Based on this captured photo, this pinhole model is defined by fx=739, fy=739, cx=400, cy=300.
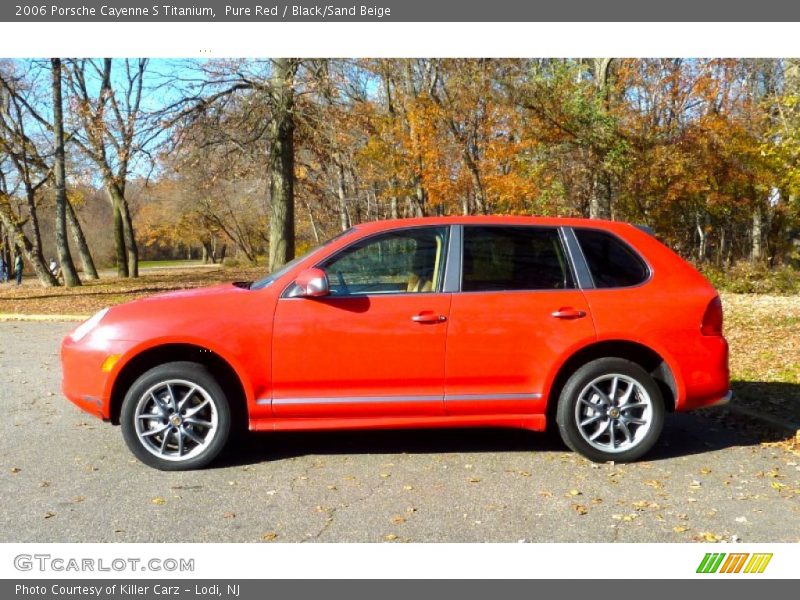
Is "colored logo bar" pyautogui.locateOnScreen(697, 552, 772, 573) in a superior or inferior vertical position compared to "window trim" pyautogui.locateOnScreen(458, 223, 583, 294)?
inferior

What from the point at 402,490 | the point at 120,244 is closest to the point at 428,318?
the point at 402,490

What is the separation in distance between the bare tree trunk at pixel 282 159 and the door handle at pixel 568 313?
1347 centimetres

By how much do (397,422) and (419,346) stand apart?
1.84 feet

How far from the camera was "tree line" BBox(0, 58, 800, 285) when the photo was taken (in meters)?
17.8

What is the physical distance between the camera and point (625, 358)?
17.7 feet

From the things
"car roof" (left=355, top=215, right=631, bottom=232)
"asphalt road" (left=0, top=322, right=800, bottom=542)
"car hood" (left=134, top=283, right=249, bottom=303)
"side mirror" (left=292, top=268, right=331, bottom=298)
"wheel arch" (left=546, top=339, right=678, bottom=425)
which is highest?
"car roof" (left=355, top=215, right=631, bottom=232)

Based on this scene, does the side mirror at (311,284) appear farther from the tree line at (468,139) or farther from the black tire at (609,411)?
the tree line at (468,139)

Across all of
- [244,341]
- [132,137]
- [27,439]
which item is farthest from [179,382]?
[132,137]

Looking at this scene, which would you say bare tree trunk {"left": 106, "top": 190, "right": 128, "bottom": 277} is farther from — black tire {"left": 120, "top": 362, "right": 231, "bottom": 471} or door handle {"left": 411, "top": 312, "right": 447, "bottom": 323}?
door handle {"left": 411, "top": 312, "right": 447, "bottom": 323}

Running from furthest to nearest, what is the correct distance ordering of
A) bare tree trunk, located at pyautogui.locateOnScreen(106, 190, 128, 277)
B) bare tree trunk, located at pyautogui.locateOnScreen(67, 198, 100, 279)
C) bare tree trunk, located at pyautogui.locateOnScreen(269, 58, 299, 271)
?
bare tree trunk, located at pyautogui.locateOnScreen(106, 190, 128, 277) → bare tree trunk, located at pyautogui.locateOnScreen(67, 198, 100, 279) → bare tree trunk, located at pyautogui.locateOnScreen(269, 58, 299, 271)

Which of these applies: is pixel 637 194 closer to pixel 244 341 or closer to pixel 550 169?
pixel 550 169

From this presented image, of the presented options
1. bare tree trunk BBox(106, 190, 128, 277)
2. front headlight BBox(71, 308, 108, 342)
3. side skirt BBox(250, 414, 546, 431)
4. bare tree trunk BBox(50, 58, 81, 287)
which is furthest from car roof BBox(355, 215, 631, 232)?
bare tree trunk BBox(106, 190, 128, 277)

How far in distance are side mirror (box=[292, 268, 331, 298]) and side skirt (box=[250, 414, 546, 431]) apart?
87 cm

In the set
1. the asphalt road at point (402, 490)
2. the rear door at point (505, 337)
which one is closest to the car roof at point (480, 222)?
the rear door at point (505, 337)
